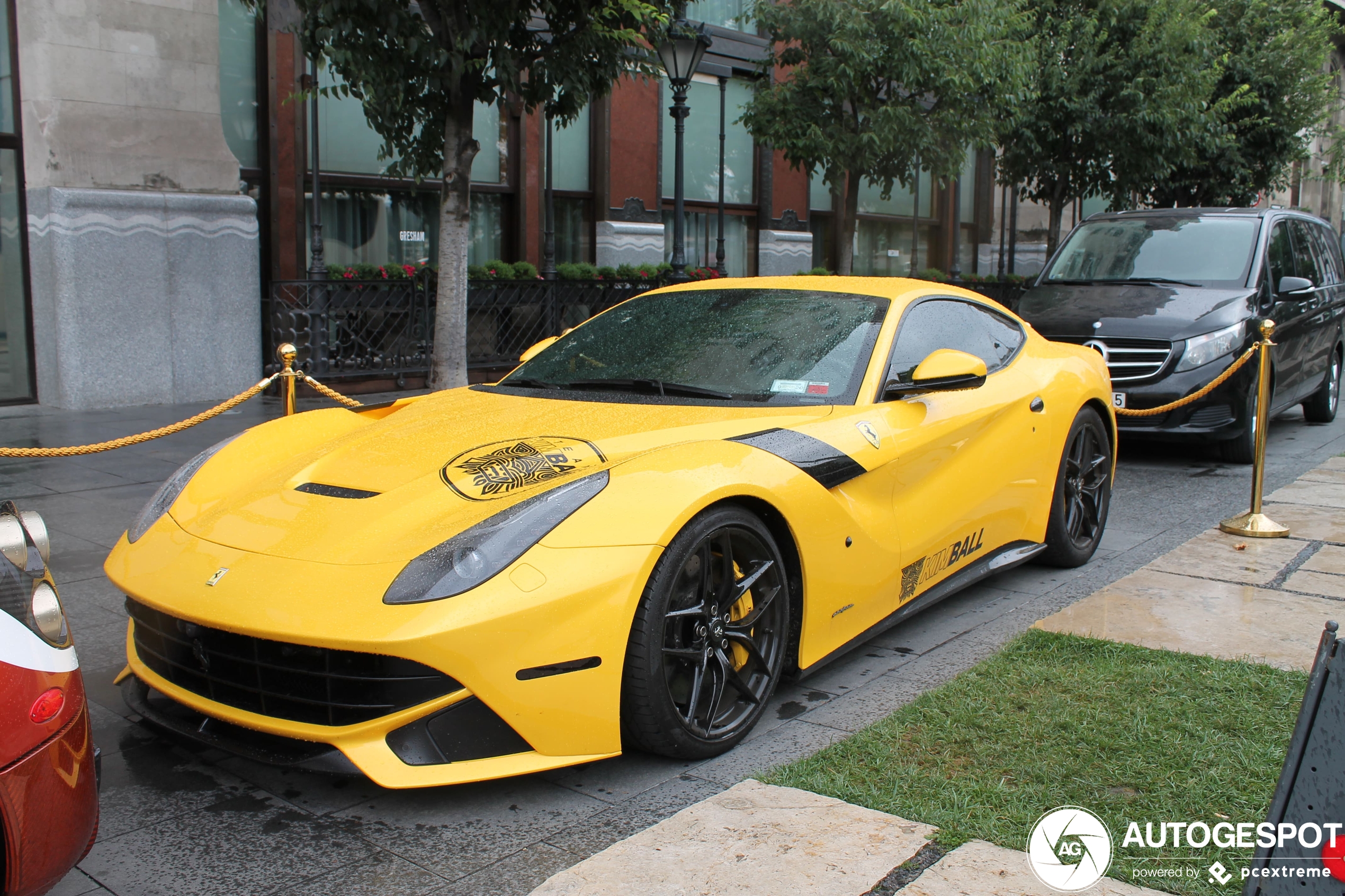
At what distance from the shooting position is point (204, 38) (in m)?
11.3

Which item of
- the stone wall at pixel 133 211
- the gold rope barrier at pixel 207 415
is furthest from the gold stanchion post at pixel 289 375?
the stone wall at pixel 133 211

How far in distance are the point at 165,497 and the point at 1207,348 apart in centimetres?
710

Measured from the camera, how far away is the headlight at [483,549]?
3.00m

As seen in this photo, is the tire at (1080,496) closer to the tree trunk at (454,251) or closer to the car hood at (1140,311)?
the car hood at (1140,311)

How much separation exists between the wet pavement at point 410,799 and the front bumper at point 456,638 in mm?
181

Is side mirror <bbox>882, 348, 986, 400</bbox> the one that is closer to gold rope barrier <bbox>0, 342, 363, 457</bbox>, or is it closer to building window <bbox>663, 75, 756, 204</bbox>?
gold rope barrier <bbox>0, 342, 363, 457</bbox>

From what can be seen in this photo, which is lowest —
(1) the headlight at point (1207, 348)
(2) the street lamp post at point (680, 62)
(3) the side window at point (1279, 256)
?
(1) the headlight at point (1207, 348)

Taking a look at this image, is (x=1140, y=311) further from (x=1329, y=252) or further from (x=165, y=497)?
(x=165, y=497)

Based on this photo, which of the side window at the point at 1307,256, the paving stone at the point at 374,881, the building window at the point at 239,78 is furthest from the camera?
the building window at the point at 239,78

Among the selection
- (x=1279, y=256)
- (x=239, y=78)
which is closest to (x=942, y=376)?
(x=1279, y=256)

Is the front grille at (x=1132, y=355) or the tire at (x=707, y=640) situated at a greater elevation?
the front grille at (x=1132, y=355)

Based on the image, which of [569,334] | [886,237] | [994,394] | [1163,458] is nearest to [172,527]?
[569,334]

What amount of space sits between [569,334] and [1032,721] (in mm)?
2490

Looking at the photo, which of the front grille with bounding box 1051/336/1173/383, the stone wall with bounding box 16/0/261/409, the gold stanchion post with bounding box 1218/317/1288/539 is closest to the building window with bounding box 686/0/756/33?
the stone wall with bounding box 16/0/261/409
